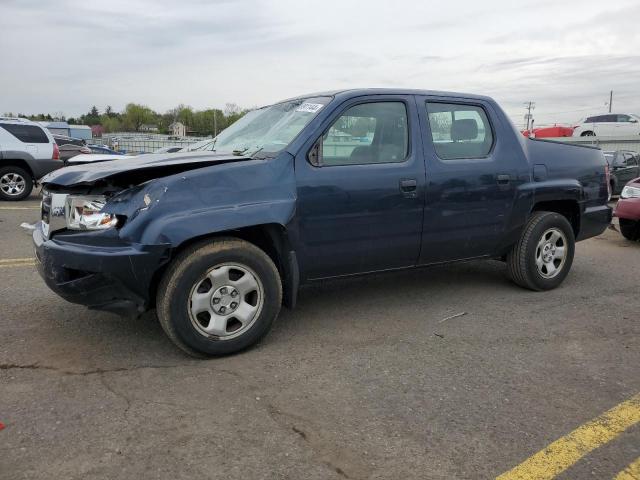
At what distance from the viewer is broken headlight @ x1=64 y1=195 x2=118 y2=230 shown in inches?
137

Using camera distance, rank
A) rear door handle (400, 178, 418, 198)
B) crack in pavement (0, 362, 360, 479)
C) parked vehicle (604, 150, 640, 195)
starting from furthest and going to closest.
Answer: parked vehicle (604, 150, 640, 195) → rear door handle (400, 178, 418, 198) → crack in pavement (0, 362, 360, 479)

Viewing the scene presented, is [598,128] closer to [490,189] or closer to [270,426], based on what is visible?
[490,189]

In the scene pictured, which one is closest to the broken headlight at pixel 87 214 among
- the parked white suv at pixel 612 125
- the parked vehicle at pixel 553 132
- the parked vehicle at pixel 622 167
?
the parked vehicle at pixel 622 167

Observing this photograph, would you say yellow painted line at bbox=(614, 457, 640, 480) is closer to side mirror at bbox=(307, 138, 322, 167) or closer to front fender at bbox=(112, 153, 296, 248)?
front fender at bbox=(112, 153, 296, 248)

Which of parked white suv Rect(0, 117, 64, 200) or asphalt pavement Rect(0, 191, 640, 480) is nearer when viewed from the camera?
asphalt pavement Rect(0, 191, 640, 480)

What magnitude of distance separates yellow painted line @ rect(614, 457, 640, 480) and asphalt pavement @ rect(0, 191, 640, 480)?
0.06ft

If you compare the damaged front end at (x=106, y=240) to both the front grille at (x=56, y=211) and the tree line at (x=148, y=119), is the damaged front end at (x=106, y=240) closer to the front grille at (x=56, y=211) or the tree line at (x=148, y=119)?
the front grille at (x=56, y=211)

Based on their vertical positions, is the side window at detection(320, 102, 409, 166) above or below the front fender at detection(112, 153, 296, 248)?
above

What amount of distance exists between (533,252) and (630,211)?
3.92m

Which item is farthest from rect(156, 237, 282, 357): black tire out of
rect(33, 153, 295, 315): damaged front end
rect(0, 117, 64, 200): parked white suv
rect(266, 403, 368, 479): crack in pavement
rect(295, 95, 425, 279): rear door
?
rect(0, 117, 64, 200): parked white suv

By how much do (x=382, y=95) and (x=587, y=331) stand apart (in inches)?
94.4

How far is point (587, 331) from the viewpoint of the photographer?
436 cm

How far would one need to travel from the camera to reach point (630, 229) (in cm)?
855

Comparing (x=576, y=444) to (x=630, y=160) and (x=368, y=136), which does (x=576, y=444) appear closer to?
(x=368, y=136)
